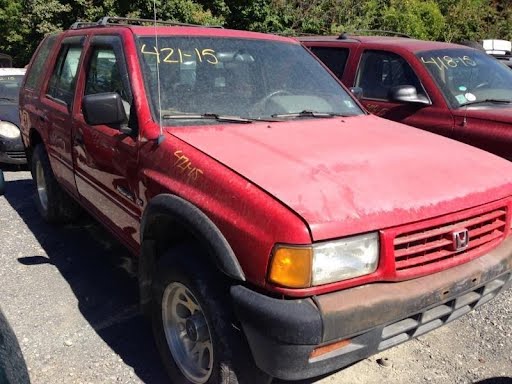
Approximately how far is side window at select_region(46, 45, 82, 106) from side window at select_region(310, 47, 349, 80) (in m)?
2.74

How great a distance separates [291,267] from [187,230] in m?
0.67

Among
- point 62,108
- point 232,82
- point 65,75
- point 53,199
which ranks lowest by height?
point 53,199

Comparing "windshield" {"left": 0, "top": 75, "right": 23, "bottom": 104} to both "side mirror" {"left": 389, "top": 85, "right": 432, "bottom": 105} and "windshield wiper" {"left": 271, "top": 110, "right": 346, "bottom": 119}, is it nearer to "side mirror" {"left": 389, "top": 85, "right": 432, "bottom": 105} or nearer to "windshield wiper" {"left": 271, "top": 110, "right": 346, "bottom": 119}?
"side mirror" {"left": 389, "top": 85, "right": 432, "bottom": 105}

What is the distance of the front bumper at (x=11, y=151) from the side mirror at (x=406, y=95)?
4.94m

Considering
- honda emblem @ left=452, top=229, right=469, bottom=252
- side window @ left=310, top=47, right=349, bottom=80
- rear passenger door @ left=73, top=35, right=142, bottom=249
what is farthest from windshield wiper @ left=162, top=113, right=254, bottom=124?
side window @ left=310, top=47, right=349, bottom=80

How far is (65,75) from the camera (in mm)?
4516

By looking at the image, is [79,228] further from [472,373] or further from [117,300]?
[472,373]

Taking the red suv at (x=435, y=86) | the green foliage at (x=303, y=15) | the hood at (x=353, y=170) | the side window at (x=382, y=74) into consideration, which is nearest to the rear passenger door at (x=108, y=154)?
the hood at (x=353, y=170)

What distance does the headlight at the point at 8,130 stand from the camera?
7.27 m

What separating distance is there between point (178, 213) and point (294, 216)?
63 centimetres

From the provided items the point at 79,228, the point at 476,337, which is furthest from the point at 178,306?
the point at 79,228

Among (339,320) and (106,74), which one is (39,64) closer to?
(106,74)

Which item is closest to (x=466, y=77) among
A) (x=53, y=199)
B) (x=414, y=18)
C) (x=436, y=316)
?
(x=436, y=316)

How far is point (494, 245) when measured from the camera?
2703 millimetres
